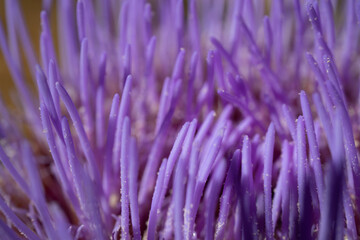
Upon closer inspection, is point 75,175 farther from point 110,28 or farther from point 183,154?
point 110,28

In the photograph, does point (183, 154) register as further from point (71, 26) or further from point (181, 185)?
point (71, 26)

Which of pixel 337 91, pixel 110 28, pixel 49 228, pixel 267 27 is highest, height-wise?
pixel 110 28

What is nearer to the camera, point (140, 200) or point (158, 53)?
point (140, 200)

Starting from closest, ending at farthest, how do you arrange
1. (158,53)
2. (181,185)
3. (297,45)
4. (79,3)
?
1. (181,185)
2. (79,3)
3. (297,45)
4. (158,53)

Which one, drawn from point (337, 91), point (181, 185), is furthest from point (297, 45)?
point (181, 185)

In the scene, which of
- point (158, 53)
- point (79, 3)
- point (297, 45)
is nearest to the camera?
point (79, 3)

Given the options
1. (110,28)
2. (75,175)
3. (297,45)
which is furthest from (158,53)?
(75,175)

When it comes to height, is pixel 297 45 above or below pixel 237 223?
above
